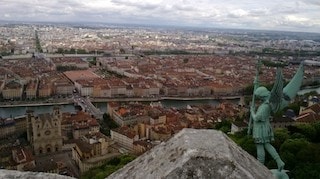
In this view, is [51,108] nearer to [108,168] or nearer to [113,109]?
[113,109]

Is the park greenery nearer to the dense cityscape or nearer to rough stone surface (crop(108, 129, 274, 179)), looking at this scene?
the dense cityscape

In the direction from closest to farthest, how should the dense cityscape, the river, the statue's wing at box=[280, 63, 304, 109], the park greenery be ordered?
the statue's wing at box=[280, 63, 304, 109]
the park greenery
the dense cityscape
the river

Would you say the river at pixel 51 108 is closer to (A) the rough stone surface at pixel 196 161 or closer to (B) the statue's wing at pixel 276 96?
(B) the statue's wing at pixel 276 96

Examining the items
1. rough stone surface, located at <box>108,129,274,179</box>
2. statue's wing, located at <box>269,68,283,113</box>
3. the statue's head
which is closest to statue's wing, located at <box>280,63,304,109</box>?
statue's wing, located at <box>269,68,283,113</box>

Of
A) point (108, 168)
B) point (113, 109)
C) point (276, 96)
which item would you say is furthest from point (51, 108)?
point (276, 96)

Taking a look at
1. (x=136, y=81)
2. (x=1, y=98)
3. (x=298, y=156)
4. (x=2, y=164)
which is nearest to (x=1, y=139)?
(x=2, y=164)

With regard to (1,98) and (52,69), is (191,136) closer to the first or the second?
(1,98)

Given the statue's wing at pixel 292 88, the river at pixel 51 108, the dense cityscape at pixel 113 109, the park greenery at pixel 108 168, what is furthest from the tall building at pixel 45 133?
the statue's wing at pixel 292 88
